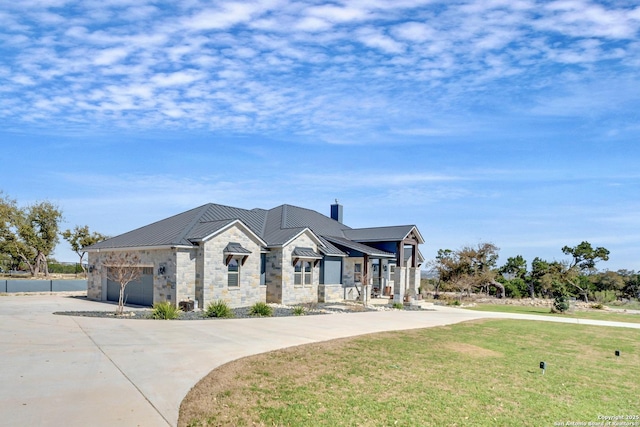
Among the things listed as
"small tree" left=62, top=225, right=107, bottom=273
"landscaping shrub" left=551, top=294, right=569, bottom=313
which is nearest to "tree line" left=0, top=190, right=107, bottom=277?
"small tree" left=62, top=225, right=107, bottom=273

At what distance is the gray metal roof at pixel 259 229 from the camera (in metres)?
24.1

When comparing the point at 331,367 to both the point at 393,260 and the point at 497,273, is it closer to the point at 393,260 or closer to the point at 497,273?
the point at 393,260

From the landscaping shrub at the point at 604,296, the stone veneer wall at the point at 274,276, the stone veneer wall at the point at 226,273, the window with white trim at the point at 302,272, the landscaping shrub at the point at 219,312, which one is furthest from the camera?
the landscaping shrub at the point at 604,296

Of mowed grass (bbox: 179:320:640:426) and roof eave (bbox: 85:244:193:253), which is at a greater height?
roof eave (bbox: 85:244:193:253)

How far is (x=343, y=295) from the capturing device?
3033 centimetres

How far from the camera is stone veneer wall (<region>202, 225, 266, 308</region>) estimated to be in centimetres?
2275

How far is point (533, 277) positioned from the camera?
140 feet

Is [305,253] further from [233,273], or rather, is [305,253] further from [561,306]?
[561,306]

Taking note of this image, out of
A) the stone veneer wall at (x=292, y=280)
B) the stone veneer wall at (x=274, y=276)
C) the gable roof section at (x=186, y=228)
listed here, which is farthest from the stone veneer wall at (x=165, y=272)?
the stone veneer wall at (x=292, y=280)

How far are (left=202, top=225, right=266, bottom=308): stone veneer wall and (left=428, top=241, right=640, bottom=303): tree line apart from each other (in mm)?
19563

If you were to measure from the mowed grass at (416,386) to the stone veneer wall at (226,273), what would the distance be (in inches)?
382

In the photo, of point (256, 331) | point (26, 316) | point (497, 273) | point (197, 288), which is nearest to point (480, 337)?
point (256, 331)

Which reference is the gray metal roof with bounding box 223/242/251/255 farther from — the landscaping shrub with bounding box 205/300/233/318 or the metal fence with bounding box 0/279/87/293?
the metal fence with bounding box 0/279/87/293

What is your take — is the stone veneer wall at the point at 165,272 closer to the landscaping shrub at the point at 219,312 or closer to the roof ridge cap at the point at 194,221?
the roof ridge cap at the point at 194,221
